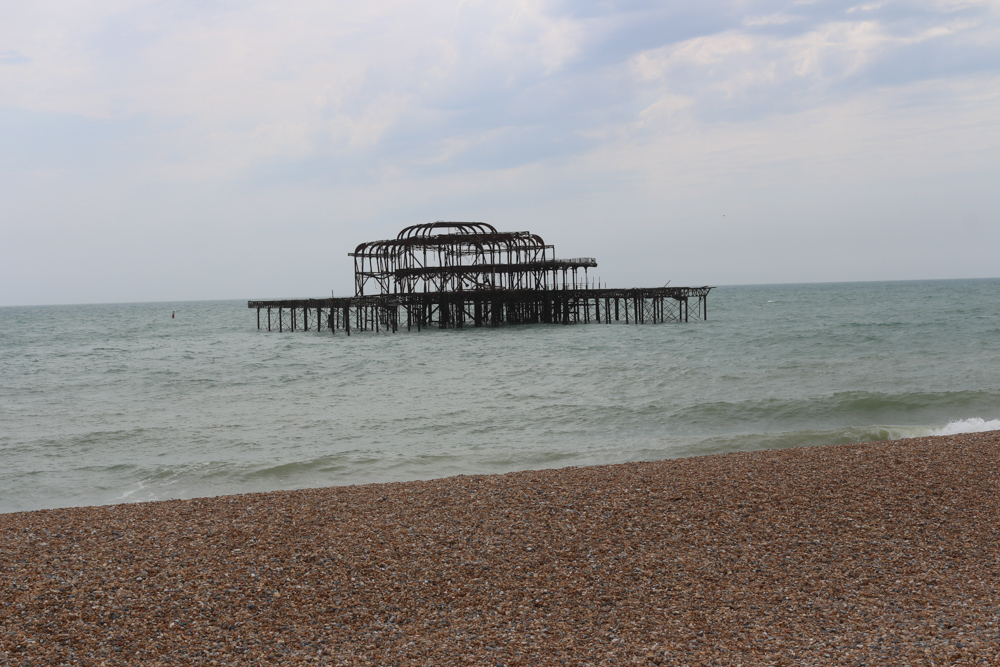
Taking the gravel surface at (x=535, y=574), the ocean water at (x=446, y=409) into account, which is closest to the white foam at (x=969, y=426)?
the ocean water at (x=446, y=409)

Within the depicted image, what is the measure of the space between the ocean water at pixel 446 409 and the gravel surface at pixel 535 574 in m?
4.35

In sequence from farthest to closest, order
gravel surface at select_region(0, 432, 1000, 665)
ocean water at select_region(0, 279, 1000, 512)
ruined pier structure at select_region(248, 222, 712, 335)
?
ruined pier structure at select_region(248, 222, 712, 335) → ocean water at select_region(0, 279, 1000, 512) → gravel surface at select_region(0, 432, 1000, 665)

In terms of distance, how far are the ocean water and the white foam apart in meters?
0.06

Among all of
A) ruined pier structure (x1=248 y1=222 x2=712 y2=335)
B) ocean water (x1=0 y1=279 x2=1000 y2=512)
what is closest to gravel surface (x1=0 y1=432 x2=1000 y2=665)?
ocean water (x1=0 y1=279 x2=1000 y2=512)

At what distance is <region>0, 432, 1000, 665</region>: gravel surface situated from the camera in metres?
5.22

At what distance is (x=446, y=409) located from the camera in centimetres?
1852

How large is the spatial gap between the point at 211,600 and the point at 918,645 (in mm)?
4977

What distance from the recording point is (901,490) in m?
8.01

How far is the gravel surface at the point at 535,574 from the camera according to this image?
17.1 feet

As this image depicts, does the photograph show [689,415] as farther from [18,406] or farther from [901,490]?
[18,406]

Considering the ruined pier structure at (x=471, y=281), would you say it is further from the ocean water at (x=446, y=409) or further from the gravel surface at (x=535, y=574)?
the gravel surface at (x=535, y=574)

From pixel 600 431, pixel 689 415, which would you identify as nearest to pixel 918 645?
pixel 600 431

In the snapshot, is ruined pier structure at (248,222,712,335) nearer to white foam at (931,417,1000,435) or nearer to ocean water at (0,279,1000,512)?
ocean water at (0,279,1000,512)

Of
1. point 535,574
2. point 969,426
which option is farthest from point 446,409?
point 535,574
